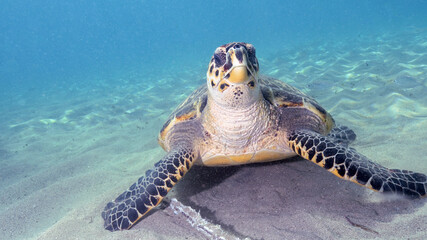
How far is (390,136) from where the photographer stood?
13.6ft

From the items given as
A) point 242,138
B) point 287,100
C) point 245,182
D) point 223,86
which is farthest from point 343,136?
point 223,86

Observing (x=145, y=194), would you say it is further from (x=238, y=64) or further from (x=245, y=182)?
(x=238, y=64)

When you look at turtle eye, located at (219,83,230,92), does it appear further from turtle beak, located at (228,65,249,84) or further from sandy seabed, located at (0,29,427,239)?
sandy seabed, located at (0,29,427,239)

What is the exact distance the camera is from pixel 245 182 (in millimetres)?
3336

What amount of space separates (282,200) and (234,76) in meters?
1.50

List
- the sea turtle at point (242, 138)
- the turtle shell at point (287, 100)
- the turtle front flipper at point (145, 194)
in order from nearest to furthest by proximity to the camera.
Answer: the sea turtle at point (242, 138) → the turtle front flipper at point (145, 194) → the turtle shell at point (287, 100)

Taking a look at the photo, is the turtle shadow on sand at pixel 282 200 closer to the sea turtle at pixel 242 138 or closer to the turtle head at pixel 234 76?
the sea turtle at pixel 242 138

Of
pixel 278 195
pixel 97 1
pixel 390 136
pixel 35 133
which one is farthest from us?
pixel 97 1

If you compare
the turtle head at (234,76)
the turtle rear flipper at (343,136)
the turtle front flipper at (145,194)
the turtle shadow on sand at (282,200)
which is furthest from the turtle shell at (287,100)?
the turtle front flipper at (145,194)

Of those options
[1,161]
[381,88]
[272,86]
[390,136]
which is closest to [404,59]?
[381,88]

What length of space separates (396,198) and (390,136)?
226 cm

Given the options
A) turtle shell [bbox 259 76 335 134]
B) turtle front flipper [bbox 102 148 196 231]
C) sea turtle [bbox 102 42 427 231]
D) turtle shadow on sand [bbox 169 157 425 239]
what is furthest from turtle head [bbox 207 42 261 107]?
turtle shadow on sand [bbox 169 157 425 239]

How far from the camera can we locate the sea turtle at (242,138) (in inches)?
95.1

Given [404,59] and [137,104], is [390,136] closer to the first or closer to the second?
[404,59]
